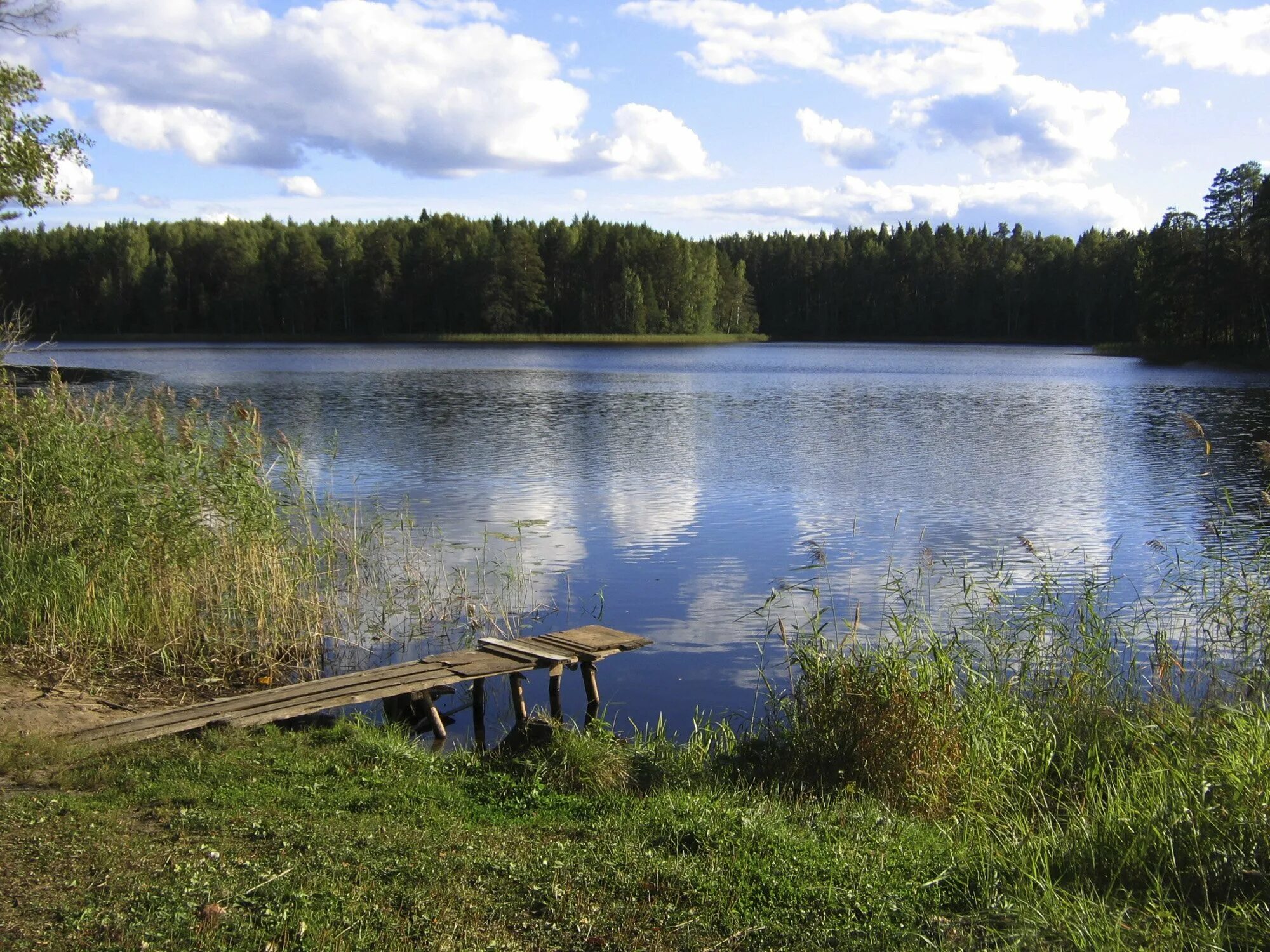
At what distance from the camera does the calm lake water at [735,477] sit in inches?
499

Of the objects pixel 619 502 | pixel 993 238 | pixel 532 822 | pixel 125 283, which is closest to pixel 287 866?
pixel 532 822

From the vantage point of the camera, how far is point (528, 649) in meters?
9.38

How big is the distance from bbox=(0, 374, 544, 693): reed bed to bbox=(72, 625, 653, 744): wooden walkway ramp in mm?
1265

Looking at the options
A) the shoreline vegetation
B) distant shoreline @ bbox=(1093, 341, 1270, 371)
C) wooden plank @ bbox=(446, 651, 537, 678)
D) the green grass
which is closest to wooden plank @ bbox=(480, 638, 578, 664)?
wooden plank @ bbox=(446, 651, 537, 678)

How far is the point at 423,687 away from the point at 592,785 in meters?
2.39

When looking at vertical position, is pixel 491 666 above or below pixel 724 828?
below

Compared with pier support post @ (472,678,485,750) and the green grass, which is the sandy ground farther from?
pier support post @ (472,678,485,750)

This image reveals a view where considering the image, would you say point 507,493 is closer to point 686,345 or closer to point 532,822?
point 532,822

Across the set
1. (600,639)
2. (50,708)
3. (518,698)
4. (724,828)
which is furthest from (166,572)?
(724,828)

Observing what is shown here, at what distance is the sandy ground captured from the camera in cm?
745

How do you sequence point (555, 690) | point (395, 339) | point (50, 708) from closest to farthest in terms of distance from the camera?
point (50, 708) → point (555, 690) → point (395, 339)

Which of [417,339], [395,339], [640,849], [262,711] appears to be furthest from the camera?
[395,339]

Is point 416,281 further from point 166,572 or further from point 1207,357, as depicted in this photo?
point 166,572

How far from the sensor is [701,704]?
368 inches
